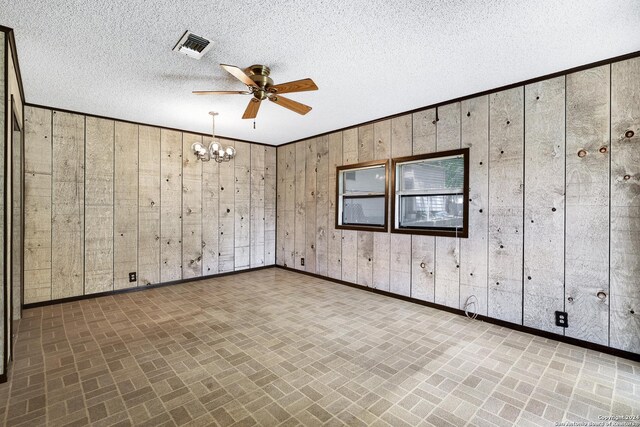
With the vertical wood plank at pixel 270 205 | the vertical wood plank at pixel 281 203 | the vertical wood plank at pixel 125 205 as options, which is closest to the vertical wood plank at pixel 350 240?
the vertical wood plank at pixel 281 203

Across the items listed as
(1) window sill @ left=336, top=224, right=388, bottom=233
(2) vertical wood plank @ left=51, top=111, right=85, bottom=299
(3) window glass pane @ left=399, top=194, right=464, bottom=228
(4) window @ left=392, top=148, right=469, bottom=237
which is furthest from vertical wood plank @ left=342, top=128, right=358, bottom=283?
(2) vertical wood plank @ left=51, top=111, right=85, bottom=299

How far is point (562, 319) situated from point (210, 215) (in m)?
5.52

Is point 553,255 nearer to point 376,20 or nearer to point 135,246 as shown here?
point 376,20

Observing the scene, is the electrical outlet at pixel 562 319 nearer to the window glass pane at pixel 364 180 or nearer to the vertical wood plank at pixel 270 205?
the window glass pane at pixel 364 180

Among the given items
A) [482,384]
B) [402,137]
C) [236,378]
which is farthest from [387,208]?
[236,378]

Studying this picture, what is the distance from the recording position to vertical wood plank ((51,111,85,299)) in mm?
4223

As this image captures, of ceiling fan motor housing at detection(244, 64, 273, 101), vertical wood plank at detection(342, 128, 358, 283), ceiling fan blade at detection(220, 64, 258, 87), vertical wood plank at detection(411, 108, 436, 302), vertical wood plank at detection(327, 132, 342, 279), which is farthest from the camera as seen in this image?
vertical wood plank at detection(327, 132, 342, 279)

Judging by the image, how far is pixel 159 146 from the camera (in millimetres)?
5164

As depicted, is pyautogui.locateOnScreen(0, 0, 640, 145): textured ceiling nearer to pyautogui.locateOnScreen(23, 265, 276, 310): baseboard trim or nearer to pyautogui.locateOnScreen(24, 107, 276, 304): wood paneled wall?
pyautogui.locateOnScreen(24, 107, 276, 304): wood paneled wall

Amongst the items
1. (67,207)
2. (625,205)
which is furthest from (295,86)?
(67,207)

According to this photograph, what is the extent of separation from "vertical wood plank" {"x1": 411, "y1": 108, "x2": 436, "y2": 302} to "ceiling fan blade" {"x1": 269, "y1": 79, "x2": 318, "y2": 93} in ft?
6.73

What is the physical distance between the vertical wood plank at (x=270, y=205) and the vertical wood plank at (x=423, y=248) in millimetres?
3471

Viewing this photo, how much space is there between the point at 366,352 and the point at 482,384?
3.22ft

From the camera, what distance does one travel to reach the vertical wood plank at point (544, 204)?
309 cm
